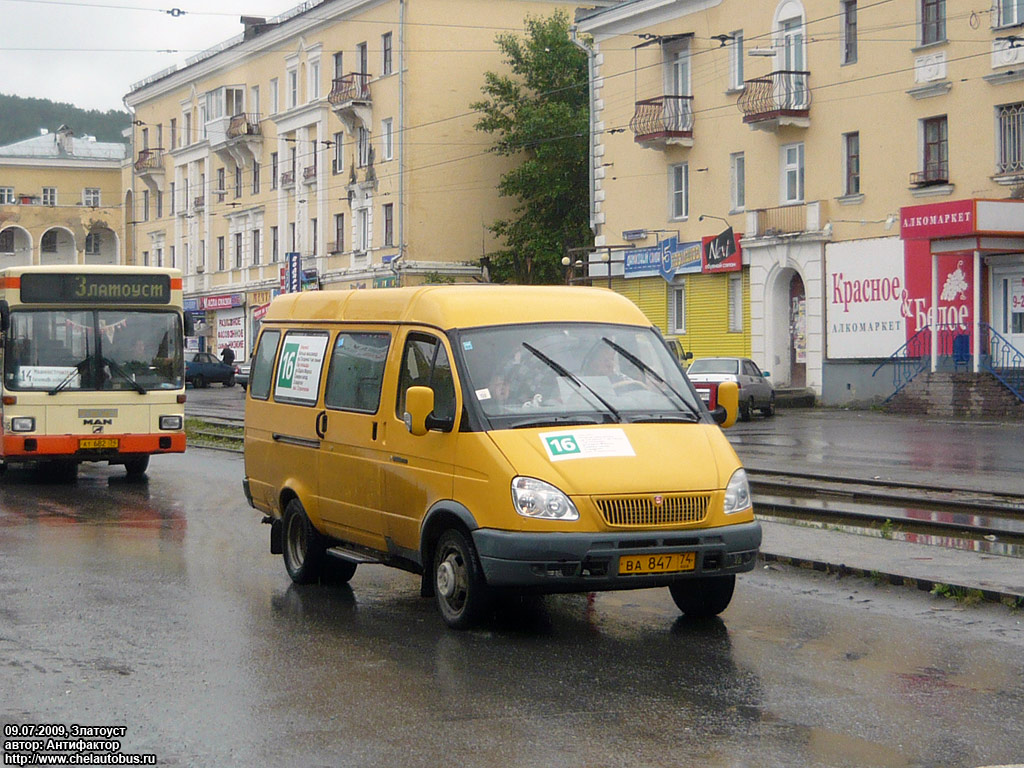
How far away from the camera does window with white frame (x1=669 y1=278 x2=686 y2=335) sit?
4512 centimetres

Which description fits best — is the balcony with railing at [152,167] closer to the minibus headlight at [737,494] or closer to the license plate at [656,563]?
the minibus headlight at [737,494]

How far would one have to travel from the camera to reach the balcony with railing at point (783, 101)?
39.5 m

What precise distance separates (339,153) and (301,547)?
5094 cm

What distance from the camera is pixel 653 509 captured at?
26.9 feet

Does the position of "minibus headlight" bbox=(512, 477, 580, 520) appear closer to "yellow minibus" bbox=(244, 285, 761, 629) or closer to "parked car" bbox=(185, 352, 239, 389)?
"yellow minibus" bbox=(244, 285, 761, 629)

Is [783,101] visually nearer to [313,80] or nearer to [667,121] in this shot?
[667,121]

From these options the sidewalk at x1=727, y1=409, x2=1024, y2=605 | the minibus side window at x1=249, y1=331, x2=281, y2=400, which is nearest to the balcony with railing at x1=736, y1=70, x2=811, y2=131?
the sidewalk at x1=727, y1=409, x2=1024, y2=605

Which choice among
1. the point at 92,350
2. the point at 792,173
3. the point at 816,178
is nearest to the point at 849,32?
the point at 816,178

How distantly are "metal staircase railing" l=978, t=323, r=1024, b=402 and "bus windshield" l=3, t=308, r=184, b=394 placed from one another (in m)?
20.5

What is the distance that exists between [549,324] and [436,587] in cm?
172

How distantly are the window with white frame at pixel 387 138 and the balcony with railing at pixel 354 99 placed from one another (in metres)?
0.96

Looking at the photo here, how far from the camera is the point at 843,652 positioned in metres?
8.05

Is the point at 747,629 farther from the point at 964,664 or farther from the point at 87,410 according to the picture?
the point at 87,410

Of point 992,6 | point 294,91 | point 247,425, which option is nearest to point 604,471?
point 247,425
